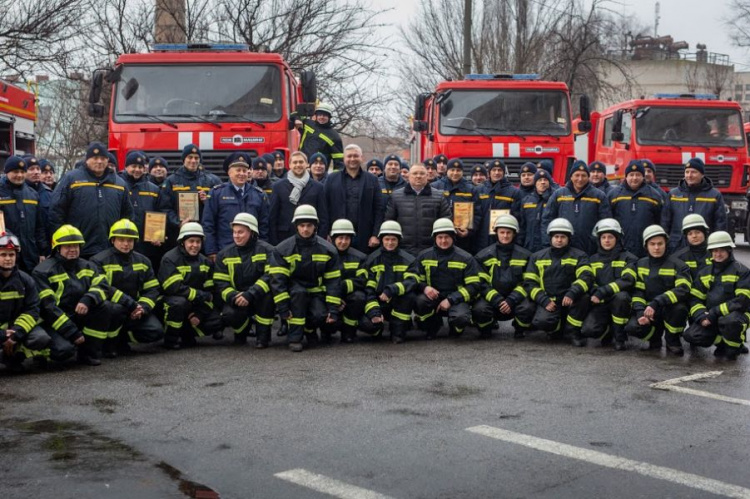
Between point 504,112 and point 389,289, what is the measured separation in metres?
5.61

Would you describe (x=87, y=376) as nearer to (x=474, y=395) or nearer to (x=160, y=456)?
(x=160, y=456)

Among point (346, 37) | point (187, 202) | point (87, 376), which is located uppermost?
point (346, 37)

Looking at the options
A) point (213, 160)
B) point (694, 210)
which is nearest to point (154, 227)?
point (213, 160)

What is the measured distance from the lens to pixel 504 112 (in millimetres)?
14266

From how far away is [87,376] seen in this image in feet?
25.6

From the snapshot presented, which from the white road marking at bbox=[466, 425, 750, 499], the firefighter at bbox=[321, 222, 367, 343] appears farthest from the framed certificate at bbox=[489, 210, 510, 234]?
the white road marking at bbox=[466, 425, 750, 499]

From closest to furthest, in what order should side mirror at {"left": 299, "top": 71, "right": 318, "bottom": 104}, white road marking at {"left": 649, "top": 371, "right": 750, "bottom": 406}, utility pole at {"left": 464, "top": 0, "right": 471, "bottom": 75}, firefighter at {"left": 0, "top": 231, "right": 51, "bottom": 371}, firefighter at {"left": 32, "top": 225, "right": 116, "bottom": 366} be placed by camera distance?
1. white road marking at {"left": 649, "top": 371, "right": 750, "bottom": 406}
2. firefighter at {"left": 0, "top": 231, "right": 51, "bottom": 371}
3. firefighter at {"left": 32, "top": 225, "right": 116, "bottom": 366}
4. side mirror at {"left": 299, "top": 71, "right": 318, "bottom": 104}
5. utility pole at {"left": 464, "top": 0, "right": 471, "bottom": 75}

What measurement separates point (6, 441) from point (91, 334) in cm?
273

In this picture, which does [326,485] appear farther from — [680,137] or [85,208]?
[680,137]

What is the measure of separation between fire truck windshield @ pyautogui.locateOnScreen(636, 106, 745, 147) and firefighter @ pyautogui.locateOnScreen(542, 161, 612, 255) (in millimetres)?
7244

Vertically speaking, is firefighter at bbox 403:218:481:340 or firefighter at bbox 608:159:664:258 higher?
firefighter at bbox 608:159:664:258

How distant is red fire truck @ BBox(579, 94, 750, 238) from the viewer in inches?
669

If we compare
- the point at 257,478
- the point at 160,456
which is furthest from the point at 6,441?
the point at 257,478

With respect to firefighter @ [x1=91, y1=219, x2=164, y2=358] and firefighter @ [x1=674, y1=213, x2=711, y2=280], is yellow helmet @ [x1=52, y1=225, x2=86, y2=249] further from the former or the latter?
firefighter @ [x1=674, y1=213, x2=711, y2=280]
